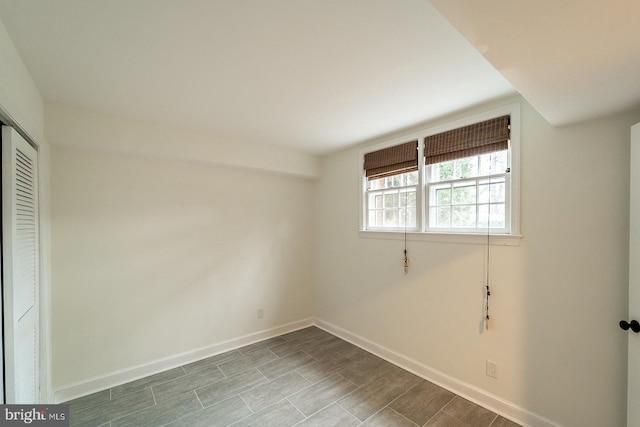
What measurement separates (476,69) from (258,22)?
138 centimetres

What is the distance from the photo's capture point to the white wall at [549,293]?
5.45ft

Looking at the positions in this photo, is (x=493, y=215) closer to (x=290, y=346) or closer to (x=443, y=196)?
(x=443, y=196)

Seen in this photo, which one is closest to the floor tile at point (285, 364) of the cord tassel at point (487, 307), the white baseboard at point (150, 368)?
the white baseboard at point (150, 368)

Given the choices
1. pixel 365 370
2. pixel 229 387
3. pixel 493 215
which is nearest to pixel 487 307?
pixel 493 215

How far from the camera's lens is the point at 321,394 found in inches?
91.7

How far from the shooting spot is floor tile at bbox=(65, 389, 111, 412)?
85.0 inches

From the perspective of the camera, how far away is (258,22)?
128 centimetres

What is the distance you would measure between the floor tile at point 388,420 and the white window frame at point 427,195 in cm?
152

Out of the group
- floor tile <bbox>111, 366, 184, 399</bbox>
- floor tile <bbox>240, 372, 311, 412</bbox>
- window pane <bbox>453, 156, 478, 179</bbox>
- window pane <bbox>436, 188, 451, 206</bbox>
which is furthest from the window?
floor tile <bbox>111, 366, 184, 399</bbox>

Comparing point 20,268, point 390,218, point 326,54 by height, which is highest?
point 326,54

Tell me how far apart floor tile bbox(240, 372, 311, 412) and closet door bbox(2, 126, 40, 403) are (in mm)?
1470

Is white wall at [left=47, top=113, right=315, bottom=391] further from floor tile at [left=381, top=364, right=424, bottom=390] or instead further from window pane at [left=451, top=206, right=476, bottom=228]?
window pane at [left=451, top=206, right=476, bottom=228]

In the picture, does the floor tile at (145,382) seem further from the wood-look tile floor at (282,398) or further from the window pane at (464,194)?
the window pane at (464,194)

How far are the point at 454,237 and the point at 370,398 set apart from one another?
5.34 feet
